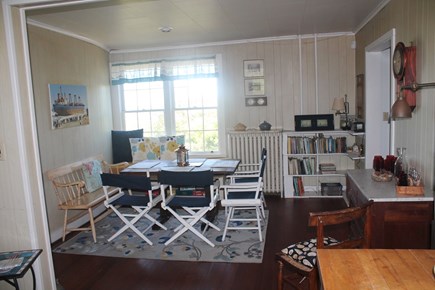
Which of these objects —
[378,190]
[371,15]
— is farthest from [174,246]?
[371,15]

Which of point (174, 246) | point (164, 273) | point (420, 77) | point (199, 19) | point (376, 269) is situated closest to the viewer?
point (376, 269)

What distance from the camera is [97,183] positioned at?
4961mm

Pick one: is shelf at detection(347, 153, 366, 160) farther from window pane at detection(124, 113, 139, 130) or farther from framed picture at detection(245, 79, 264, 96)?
window pane at detection(124, 113, 139, 130)

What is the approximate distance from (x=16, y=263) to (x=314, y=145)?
4.40m

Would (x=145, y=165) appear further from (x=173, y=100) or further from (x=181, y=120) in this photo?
(x=173, y=100)

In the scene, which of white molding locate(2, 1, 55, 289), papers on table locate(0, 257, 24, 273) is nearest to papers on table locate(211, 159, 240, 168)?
white molding locate(2, 1, 55, 289)

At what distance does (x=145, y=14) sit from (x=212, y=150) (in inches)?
109

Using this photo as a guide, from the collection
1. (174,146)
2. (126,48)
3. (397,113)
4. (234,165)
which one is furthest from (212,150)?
(397,113)

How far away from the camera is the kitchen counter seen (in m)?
2.59

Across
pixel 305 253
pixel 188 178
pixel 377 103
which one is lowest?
pixel 305 253

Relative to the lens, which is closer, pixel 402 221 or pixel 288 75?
pixel 402 221

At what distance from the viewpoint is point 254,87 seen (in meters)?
5.94

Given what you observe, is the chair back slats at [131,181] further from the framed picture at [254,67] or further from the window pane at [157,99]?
the framed picture at [254,67]

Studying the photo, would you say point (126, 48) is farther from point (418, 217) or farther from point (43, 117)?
Result: point (418, 217)
